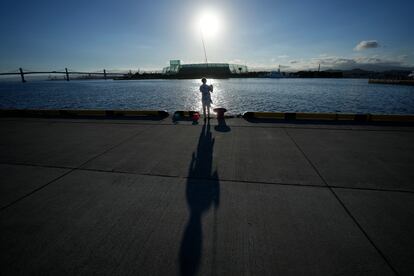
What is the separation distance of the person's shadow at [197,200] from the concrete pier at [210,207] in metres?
0.02

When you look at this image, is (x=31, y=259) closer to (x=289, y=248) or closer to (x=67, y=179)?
(x=67, y=179)

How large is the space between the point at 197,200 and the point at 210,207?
0.30 m

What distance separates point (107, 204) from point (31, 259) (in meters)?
1.14

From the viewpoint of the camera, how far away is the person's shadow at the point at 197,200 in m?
2.32

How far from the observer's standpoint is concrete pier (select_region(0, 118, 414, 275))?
7.54 feet

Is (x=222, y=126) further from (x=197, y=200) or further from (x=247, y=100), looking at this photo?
(x=247, y=100)

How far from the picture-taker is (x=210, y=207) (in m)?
3.24

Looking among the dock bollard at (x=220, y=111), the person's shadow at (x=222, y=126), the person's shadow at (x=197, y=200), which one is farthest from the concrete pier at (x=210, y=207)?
the dock bollard at (x=220, y=111)

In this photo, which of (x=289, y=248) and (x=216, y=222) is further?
(x=216, y=222)


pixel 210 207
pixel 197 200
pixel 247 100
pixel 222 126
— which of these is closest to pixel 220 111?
pixel 222 126

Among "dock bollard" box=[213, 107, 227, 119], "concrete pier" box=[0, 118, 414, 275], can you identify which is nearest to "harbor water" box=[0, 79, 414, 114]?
"dock bollard" box=[213, 107, 227, 119]

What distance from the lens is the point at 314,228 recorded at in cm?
275

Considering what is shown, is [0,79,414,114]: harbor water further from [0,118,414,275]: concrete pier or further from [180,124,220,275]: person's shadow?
[180,124,220,275]: person's shadow

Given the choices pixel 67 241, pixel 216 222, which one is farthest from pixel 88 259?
pixel 216 222
